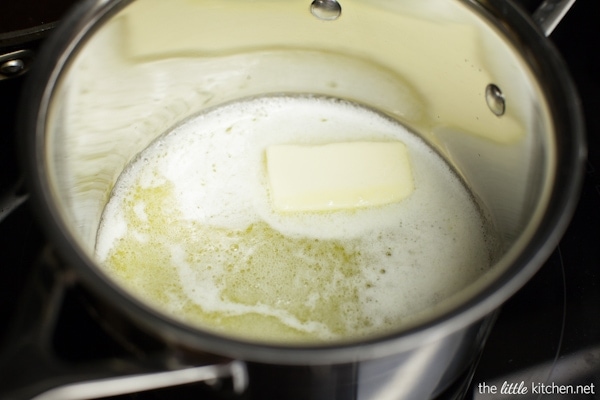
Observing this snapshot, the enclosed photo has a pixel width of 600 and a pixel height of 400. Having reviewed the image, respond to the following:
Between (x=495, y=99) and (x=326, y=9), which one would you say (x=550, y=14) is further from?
(x=326, y=9)

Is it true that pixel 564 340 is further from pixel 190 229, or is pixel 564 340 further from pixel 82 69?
pixel 82 69

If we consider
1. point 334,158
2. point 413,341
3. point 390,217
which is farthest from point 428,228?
point 413,341

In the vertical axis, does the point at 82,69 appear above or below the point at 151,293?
above

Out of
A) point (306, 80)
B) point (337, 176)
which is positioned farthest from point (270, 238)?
point (306, 80)

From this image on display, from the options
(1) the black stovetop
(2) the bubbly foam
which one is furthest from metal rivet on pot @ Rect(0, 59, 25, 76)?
(2) the bubbly foam

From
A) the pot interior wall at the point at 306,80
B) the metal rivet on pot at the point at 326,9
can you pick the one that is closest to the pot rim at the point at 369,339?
the pot interior wall at the point at 306,80

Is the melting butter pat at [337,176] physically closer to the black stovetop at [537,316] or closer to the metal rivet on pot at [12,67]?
the black stovetop at [537,316]

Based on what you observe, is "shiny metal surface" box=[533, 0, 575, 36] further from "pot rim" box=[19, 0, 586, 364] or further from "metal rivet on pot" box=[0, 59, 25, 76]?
"metal rivet on pot" box=[0, 59, 25, 76]
